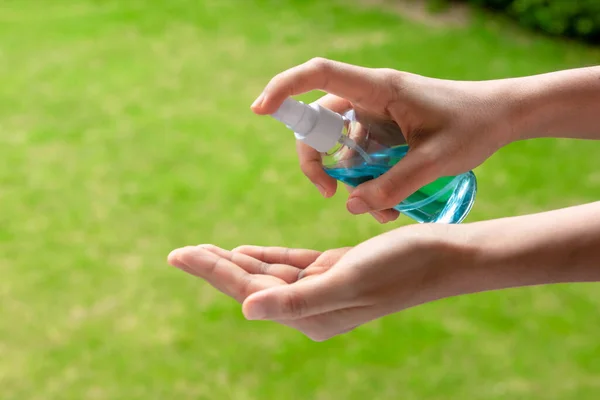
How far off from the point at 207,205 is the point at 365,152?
128cm

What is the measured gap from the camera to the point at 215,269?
2.82 ft

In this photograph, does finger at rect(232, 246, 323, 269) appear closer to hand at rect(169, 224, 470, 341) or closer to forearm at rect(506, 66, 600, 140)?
hand at rect(169, 224, 470, 341)

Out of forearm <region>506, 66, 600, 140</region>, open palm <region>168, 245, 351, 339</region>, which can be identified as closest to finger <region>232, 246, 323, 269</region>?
open palm <region>168, 245, 351, 339</region>

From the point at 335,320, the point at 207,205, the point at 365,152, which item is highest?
the point at 365,152

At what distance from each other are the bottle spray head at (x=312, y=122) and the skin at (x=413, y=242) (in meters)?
0.02

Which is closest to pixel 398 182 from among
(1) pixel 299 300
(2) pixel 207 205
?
(1) pixel 299 300

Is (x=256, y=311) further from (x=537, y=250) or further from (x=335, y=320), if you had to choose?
(x=537, y=250)

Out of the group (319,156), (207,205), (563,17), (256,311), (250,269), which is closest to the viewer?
(256,311)

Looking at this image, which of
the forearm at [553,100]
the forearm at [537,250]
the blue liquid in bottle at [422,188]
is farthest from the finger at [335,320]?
the forearm at [553,100]

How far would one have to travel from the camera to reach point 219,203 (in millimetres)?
2256

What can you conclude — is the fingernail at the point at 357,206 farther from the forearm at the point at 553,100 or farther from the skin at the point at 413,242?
the forearm at the point at 553,100

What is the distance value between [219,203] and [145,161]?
32 centimetres

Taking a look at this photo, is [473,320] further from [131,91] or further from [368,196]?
[131,91]

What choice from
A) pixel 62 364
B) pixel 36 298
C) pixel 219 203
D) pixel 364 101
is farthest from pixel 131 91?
pixel 364 101
